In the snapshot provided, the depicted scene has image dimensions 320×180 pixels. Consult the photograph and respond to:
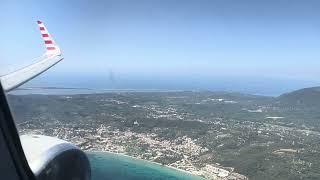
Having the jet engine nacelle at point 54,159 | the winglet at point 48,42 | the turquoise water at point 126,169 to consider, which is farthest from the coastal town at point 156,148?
the jet engine nacelle at point 54,159

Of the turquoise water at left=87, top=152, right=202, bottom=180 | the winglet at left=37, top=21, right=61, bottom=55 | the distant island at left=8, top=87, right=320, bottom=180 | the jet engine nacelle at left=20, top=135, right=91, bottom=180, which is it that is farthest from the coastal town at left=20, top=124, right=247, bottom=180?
the jet engine nacelle at left=20, top=135, right=91, bottom=180

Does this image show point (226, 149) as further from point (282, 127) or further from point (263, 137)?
point (282, 127)

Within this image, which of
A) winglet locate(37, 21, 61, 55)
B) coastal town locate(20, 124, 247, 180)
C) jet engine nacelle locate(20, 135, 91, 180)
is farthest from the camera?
coastal town locate(20, 124, 247, 180)

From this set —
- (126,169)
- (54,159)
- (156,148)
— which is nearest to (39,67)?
(54,159)

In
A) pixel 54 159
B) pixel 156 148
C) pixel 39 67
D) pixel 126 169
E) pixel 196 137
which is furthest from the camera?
pixel 196 137

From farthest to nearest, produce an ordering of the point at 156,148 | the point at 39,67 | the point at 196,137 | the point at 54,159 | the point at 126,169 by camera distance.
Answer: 1. the point at 196,137
2. the point at 156,148
3. the point at 126,169
4. the point at 39,67
5. the point at 54,159

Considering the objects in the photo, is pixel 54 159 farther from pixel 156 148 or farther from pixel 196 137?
pixel 196 137

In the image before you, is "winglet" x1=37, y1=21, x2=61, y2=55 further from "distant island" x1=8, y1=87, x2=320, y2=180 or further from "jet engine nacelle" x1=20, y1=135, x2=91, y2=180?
"distant island" x1=8, y1=87, x2=320, y2=180
